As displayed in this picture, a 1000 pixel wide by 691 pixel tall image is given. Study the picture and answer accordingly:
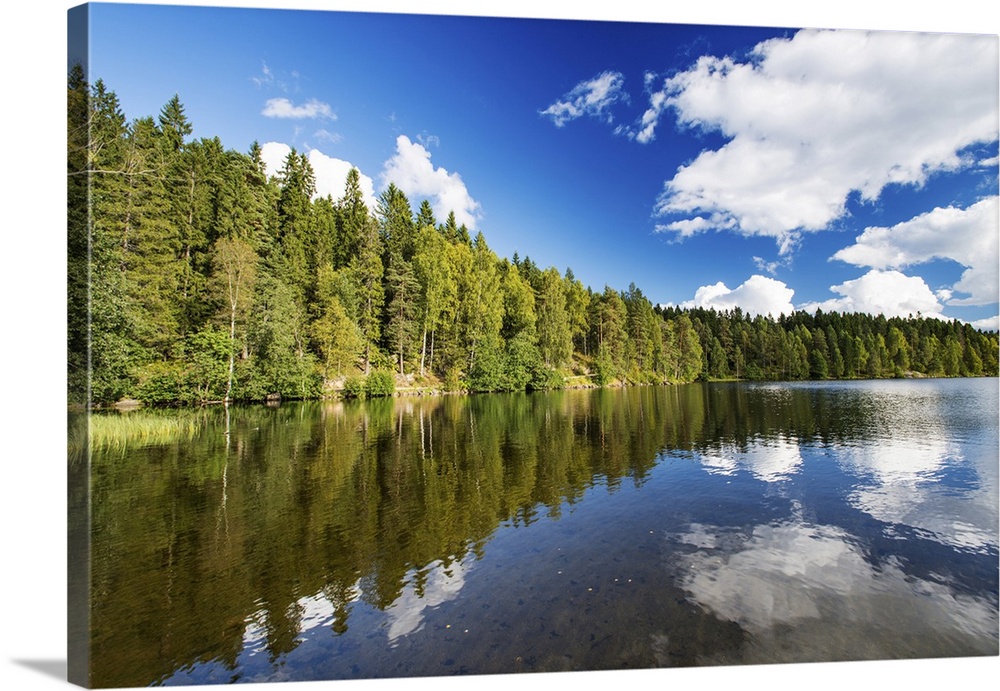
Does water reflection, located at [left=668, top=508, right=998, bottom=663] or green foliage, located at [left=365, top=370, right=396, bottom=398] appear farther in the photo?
green foliage, located at [left=365, top=370, right=396, bottom=398]

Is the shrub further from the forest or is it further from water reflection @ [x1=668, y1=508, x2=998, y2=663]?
water reflection @ [x1=668, y1=508, x2=998, y2=663]

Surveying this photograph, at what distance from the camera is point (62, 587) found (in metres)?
4.68

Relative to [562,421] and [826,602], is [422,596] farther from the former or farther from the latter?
[562,421]

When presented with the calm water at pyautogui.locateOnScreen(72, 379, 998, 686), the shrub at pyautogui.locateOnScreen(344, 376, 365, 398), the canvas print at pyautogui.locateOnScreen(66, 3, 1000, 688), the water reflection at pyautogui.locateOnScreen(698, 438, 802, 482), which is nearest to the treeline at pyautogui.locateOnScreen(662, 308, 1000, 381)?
the canvas print at pyautogui.locateOnScreen(66, 3, 1000, 688)

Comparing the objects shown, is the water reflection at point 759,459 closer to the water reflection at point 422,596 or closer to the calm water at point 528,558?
the calm water at point 528,558

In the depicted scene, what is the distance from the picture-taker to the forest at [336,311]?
2044 centimetres

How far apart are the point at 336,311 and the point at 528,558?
26091 millimetres

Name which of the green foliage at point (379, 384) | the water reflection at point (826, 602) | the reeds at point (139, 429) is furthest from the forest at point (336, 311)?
the water reflection at point (826, 602)

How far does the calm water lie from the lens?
4.43 m

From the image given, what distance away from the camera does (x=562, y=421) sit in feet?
67.1

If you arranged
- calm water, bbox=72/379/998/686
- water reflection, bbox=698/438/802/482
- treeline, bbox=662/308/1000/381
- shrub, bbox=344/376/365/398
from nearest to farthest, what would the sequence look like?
calm water, bbox=72/379/998/686 → water reflection, bbox=698/438/802/482 → treeline, bbox=662/308/1000/381 → shrub, bbox=344/376/365/398

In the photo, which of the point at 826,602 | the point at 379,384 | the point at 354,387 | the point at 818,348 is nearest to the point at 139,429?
the point at 354,387

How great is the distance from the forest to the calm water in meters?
5.98

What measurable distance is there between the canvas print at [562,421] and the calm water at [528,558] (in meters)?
0.05
